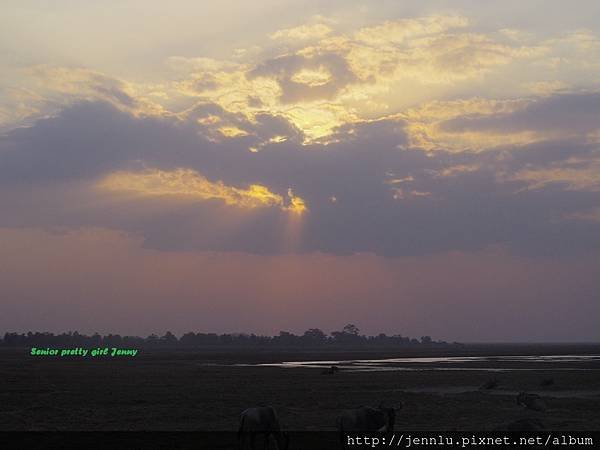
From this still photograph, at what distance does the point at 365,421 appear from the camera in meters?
22.5

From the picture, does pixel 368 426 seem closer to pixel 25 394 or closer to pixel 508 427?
pixel 508 427

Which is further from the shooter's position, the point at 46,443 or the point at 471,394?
the point at 471,394

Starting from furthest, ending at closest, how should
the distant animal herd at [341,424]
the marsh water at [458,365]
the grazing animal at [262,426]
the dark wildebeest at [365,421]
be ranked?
the marsh water at [458,365]
the dark wildebeest at [365,421]
the grazing animal at [262,426]
the distant animal herd at [341,424]

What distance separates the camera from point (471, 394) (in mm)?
42625

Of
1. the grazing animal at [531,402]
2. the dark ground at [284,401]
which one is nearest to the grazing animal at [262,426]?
the dark ground at [284,401]

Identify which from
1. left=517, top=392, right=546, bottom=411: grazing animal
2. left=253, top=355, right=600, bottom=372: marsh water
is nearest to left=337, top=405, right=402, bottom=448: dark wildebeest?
left=517, top=392, right=546, bottom=411: grazing animal

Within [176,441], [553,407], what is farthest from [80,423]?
[553,407]

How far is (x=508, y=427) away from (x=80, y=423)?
19174mm

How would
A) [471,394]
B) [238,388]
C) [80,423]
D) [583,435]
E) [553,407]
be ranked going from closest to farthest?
1. [583,435]
2. [80,423]
3. [553,407]
4. [471,394]
5. [238,388]

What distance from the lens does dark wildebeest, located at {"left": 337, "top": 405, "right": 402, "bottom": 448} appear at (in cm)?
2220

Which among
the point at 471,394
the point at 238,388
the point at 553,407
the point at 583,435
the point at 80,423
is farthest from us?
the point at 238,388

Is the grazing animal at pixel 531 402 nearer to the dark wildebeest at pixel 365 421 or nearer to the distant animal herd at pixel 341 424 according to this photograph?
the distant animal herd at pixel 341 424

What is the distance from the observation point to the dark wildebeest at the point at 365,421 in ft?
72.8

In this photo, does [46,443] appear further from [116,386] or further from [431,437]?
[116,386]
